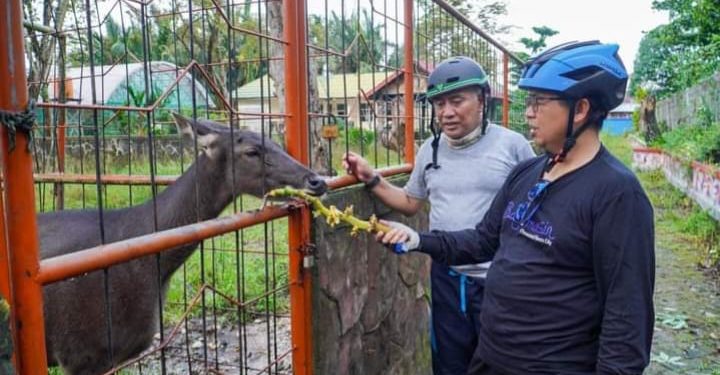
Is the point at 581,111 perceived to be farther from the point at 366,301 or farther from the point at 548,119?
the point at 366,301

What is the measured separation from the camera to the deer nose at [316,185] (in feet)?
8.95

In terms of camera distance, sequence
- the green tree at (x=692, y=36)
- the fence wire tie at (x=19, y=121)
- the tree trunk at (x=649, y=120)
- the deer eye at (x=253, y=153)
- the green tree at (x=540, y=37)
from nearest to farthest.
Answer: the fence wire tie at (x=19, y=121) < the deer eye at (x=253, y=153) < the green tree at (x=692, y=36) < the tree trunk at (x=649, y=120) < the green tree at (x=540, y=37)

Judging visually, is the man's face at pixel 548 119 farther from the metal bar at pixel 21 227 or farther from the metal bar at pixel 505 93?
the metal bar at pixel 505 93

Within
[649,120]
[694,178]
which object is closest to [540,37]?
[649,120]

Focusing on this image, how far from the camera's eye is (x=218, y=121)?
335 centimetres

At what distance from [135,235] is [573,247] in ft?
7.26

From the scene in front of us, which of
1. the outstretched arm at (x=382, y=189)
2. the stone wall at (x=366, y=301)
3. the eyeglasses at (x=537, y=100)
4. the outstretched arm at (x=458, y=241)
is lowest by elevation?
the stone wall at (x=366, y=301)

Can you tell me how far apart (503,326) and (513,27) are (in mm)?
27130

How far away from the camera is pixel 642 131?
2091cm

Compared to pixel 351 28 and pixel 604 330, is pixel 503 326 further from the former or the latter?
pixel 351 28

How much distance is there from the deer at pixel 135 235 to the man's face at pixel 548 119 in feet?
3.53

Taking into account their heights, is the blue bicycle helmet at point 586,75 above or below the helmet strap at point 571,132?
above

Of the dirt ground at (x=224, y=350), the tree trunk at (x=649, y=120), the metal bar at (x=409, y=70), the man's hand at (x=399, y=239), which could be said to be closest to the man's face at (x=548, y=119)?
the man's hand at (x=399, y=239)

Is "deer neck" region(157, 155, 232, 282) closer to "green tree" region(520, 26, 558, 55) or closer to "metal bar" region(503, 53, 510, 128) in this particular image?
"metal bar" region(503, 53, 510, 128)
